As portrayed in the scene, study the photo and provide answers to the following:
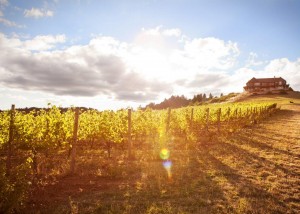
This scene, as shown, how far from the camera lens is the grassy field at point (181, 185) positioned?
7.61m

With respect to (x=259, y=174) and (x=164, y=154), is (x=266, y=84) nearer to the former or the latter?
(x=164, y=154)

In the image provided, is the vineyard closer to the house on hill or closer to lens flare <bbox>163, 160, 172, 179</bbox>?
lens flare <bbox>163, 160, 172, 179</bbox>

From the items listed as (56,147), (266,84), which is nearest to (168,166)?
(56,147)

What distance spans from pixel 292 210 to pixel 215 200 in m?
2.15

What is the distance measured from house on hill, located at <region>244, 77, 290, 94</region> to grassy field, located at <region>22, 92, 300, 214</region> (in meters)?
105

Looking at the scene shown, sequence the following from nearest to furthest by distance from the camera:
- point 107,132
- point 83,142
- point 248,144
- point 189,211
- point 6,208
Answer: point 6,208
point 189,211
point 107,132
point 248,144
point 83,142

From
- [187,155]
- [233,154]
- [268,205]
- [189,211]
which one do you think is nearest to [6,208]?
[189,211]

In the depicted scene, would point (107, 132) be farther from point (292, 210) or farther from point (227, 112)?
point (227, 112)

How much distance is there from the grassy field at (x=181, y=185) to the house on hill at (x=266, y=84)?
105 meters

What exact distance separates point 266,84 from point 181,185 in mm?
116361

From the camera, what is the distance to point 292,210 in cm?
738

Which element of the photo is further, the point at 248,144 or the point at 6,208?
the point at 248,144

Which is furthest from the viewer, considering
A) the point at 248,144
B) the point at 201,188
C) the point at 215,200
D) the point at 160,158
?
the point at 248,144

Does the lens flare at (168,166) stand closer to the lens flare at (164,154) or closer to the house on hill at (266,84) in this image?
the lens flare at (164,154)
